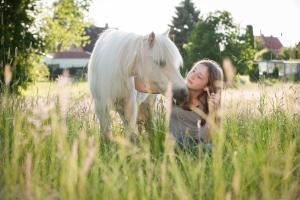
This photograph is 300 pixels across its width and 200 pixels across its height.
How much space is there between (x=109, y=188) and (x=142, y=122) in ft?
9.81

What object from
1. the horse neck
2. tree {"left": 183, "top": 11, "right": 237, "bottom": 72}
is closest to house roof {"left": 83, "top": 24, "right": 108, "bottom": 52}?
tree {"left": 183, "top": 11, "right": 237, "bottom": 72}

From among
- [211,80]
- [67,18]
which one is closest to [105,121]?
[211,80]

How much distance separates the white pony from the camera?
173 inches

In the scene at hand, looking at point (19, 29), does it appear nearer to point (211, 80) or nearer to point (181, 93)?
point (211, 80)

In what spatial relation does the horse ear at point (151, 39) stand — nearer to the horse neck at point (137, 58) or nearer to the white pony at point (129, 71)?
the white pony at point (129, 71)

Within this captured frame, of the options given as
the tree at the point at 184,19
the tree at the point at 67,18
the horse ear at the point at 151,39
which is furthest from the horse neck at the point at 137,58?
the tree at the point at 184,19

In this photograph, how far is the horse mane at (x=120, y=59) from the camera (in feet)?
14.6

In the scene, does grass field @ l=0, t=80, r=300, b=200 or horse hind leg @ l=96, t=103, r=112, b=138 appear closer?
grass field @ l=0, t=80, r=300, b=200

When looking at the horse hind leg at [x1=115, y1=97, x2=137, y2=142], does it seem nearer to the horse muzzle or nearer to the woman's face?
the woman's face

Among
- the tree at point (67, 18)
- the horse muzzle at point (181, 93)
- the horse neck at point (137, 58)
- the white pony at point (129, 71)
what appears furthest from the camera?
the tree at point (67, 18)

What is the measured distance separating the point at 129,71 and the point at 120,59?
7.6 inches

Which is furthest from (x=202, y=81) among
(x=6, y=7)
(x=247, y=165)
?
(x=6, y=7)

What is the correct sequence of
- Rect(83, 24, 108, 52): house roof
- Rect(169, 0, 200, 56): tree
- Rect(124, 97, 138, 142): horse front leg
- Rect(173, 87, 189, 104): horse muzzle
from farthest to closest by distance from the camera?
Rect(83, 24, 108, 52): house roof → Rect(169, 0, 200, 56): tree → Rect(124, 97, 138, 142): horse front leg → Rect(173, 87, 189, 104): horse muzzle

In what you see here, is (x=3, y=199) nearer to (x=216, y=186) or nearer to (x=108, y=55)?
(x=216, y=186)
